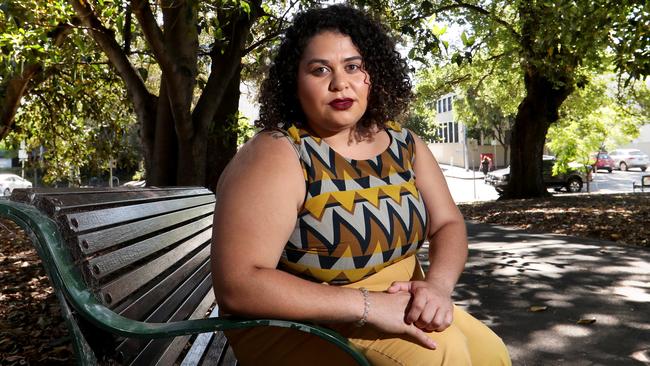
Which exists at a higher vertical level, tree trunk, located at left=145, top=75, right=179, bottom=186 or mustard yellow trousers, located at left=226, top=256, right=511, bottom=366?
tree trunk, located at left=145, top=75, right=179, bottom=186

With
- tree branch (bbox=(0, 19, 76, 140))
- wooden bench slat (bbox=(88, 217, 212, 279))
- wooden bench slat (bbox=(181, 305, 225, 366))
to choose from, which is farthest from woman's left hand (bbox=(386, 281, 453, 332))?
tree branch (bbox=(0, 19, 76, 140))

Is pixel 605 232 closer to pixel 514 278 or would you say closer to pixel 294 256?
pixel 514 278

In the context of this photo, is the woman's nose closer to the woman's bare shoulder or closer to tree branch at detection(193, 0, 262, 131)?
the woman's bare shoulder

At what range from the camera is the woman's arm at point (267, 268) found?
5.50ft

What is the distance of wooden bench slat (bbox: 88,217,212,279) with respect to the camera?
1.79m

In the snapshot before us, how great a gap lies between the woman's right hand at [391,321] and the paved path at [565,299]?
2308 mm

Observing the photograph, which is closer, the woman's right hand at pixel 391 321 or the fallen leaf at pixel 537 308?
the woman's right hand at pixel 391 321

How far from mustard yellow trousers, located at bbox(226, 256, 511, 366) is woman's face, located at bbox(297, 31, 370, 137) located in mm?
472

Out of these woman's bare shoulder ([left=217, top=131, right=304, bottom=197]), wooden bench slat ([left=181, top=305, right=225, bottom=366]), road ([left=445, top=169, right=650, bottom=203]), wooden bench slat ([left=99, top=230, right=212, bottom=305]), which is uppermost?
woman's bare shoulder ([left=217, top=131, right=304, bottom=197])

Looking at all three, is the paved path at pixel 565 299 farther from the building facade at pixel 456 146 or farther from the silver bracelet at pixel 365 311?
the building facade at pixel 456 146

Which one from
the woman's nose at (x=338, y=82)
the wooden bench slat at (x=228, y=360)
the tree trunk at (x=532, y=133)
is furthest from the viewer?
the tree trunk at (x=532, y=133)

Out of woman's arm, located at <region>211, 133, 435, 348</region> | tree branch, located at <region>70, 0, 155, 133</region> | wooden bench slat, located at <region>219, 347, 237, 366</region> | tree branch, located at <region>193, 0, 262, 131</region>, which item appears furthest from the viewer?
tree branch, located at <region>193, 0, 262, 131</region>

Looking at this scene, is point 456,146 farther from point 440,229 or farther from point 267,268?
point 267,268

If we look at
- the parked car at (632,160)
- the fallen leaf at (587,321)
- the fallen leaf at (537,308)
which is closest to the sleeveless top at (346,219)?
the fallen leaf at (587,321)
